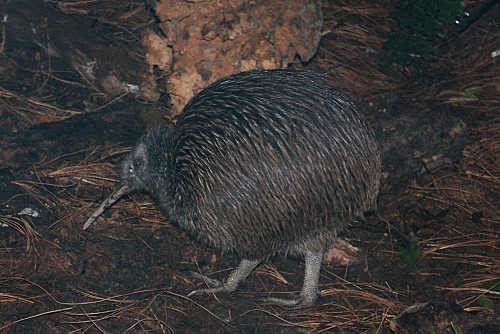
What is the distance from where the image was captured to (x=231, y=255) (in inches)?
188

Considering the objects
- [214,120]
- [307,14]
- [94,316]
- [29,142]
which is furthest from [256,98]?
[29,142]

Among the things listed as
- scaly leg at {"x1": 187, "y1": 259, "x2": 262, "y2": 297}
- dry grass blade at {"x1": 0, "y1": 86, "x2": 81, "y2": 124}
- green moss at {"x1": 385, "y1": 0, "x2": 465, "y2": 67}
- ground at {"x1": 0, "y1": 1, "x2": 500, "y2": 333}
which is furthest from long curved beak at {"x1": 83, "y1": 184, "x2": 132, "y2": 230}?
green moss at {"x1": 385, "y1": 0, "x2": 465, "y2": 67}

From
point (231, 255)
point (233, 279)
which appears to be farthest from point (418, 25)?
point (233, 279)

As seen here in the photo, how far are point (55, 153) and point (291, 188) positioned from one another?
2.08m

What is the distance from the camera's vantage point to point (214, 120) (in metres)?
4.16

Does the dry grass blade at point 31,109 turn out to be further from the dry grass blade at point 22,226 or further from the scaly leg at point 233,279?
the scaly leg at point 233,279

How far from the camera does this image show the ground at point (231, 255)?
4.12 metres

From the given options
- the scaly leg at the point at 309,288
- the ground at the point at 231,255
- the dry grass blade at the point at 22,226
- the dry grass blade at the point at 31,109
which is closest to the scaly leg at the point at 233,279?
the ground at the point at 231,255

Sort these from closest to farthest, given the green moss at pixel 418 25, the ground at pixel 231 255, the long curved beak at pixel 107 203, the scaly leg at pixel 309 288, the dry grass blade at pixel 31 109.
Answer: the ground at pixel 231 255 < the scaly leg at pixel 309 288 < the long curved beak at pixel 107 203 < the dry grass blade at pixel 31 109 < the green moss at pixel 418 25

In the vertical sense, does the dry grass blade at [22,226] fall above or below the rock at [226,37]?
below

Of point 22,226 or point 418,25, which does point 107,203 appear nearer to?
point 22,226

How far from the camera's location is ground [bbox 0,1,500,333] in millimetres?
4117

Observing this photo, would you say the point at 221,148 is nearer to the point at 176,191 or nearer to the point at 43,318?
the point at 176,191

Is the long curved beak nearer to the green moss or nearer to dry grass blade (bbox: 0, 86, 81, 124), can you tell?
dry grass blade (bbox: 0, 86, 81, 124)
